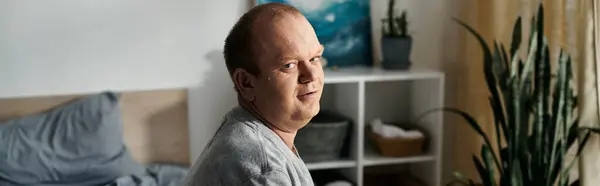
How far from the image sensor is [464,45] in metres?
3.03

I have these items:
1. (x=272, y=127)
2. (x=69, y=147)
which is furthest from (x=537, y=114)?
(x=69, y=147)

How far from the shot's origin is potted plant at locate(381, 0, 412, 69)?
286cm

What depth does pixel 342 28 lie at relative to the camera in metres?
2.97

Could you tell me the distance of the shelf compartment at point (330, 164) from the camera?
277cm

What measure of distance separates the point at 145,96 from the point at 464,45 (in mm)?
1383

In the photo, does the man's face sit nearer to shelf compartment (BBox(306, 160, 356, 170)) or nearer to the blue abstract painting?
shelf compartment (BBox(306, 160, 356, 170))

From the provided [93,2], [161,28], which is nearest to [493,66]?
[161,28]

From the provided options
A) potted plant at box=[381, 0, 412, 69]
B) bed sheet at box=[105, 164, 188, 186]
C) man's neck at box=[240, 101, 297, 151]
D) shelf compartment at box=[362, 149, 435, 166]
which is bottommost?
shelf compartment at box=[362, 149, 435, 166]

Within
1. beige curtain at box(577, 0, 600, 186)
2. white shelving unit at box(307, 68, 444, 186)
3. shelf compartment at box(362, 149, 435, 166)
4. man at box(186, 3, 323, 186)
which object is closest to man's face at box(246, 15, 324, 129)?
man at box(186, 3, 323, 186)

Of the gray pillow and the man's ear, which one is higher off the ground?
the man's ear

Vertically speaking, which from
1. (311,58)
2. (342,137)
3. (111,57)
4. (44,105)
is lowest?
(342,137)

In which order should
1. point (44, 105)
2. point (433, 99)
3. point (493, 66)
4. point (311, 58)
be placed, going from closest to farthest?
point (311, 58) → point (493, 66) → point (44, 105) → point (433, 99)

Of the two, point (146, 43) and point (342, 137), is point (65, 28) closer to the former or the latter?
point (146, 43)

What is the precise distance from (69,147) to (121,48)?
0.47 meters
